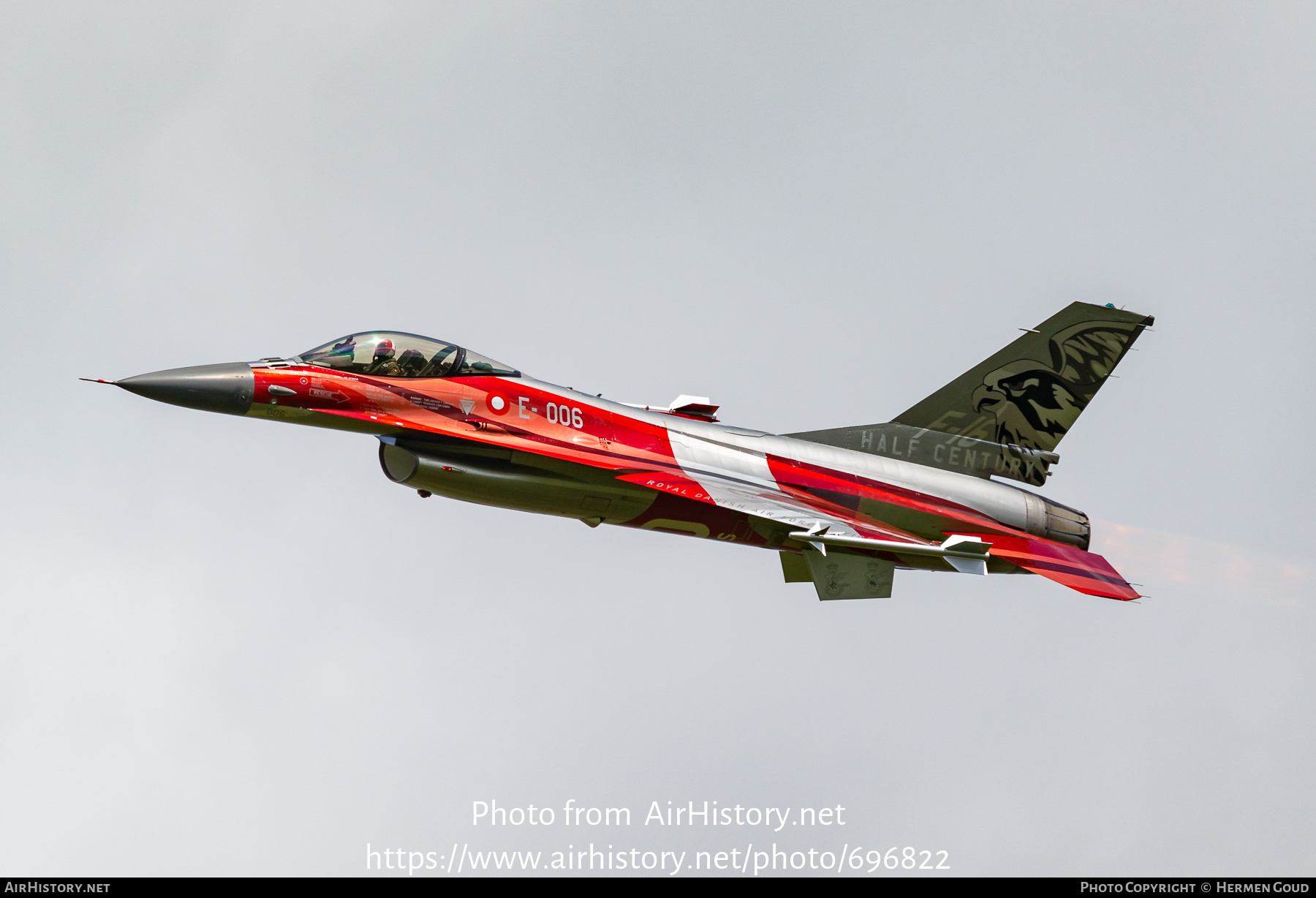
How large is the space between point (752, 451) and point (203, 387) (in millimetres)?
9178

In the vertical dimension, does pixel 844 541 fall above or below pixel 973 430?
below

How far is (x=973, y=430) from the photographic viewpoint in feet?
87.5

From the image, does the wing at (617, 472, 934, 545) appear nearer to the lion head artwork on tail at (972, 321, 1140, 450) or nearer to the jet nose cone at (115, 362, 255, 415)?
the lion head artwork on tail at (972, 321, 1140, 450)

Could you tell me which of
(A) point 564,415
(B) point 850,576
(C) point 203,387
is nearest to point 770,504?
(B) point 850,576

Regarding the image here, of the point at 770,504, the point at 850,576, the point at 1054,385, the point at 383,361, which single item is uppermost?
the point at 1054,385

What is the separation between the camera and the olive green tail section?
87.7 feet

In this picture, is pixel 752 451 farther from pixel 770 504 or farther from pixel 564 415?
pixel 564 415

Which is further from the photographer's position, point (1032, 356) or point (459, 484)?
point (1032, 356)

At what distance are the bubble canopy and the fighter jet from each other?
30 mm

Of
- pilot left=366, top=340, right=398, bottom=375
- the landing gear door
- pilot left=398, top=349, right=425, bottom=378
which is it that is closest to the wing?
the landing gear door

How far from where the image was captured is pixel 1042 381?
26781mm

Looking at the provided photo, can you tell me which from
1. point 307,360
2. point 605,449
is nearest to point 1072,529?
point 605,449
